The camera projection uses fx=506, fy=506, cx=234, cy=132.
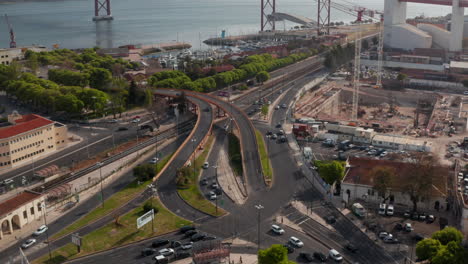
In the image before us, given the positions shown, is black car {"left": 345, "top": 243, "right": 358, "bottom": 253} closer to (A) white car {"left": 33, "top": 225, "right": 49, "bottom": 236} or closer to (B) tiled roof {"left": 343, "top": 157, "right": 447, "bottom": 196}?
(B) tiled roof {"left": 343, "top": 157, "right": 447, "bottom": 196}

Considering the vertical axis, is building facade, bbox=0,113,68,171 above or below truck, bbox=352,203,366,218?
above

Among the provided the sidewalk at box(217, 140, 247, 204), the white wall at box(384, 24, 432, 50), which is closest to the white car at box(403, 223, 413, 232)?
the sidewalk at box(217, 140, 247, 204)

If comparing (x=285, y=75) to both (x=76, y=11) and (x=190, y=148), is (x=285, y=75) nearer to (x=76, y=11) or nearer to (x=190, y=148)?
(x=190, y=148)

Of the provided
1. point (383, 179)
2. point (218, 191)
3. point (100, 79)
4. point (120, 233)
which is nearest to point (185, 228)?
point (120, 233)

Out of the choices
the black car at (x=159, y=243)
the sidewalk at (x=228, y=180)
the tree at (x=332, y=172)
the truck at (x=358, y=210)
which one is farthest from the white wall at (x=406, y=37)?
the black car at (x=159, y=243)

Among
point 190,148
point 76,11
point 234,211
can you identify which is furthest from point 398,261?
point 76,11

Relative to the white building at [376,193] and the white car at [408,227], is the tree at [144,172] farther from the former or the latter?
the white car at [408,227]
